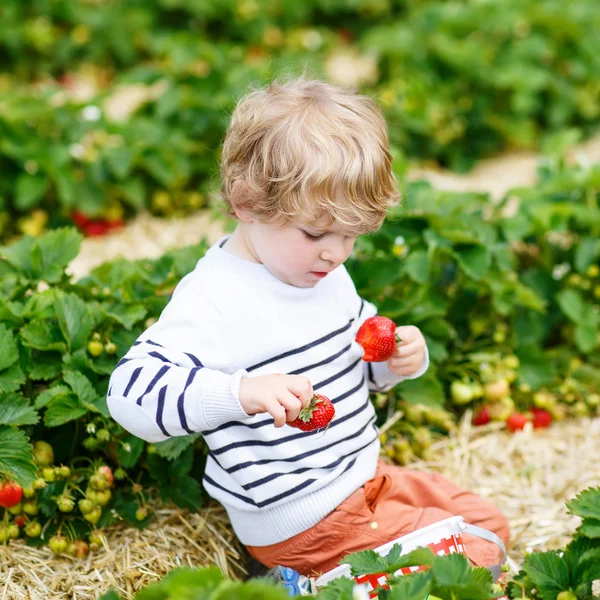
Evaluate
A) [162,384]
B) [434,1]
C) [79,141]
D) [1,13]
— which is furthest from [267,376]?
[434,1]

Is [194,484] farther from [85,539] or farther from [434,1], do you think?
[434,1]

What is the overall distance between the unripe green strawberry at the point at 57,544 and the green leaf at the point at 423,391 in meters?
1.13

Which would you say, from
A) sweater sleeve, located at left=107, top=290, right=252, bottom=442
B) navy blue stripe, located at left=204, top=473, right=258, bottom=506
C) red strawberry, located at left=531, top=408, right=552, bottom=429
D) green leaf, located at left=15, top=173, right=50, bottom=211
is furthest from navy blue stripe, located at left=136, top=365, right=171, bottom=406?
green leaf, located at left=15, top=173, right=50, bottom=211

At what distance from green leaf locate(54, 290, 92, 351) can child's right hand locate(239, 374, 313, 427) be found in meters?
0.77

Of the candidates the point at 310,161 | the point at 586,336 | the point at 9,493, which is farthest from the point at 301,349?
the point at 586,336

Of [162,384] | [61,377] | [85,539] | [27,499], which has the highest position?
[162,384]

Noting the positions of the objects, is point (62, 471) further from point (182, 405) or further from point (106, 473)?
point (182, 405)

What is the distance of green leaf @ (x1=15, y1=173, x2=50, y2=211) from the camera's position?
394 centimetres

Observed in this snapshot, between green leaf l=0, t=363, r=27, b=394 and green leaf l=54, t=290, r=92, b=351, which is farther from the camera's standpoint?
green leaf l=54, t=290, r=92, b=351

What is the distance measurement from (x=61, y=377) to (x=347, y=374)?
2.76ft

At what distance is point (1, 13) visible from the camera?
18.0ft

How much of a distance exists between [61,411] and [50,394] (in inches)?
2.3

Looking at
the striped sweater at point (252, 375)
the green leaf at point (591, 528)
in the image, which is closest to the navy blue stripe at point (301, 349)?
the striped sweater at point (252, 375)

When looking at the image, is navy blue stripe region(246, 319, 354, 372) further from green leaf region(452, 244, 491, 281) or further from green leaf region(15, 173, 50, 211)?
green leaf region(15, 173, 50, 211)
